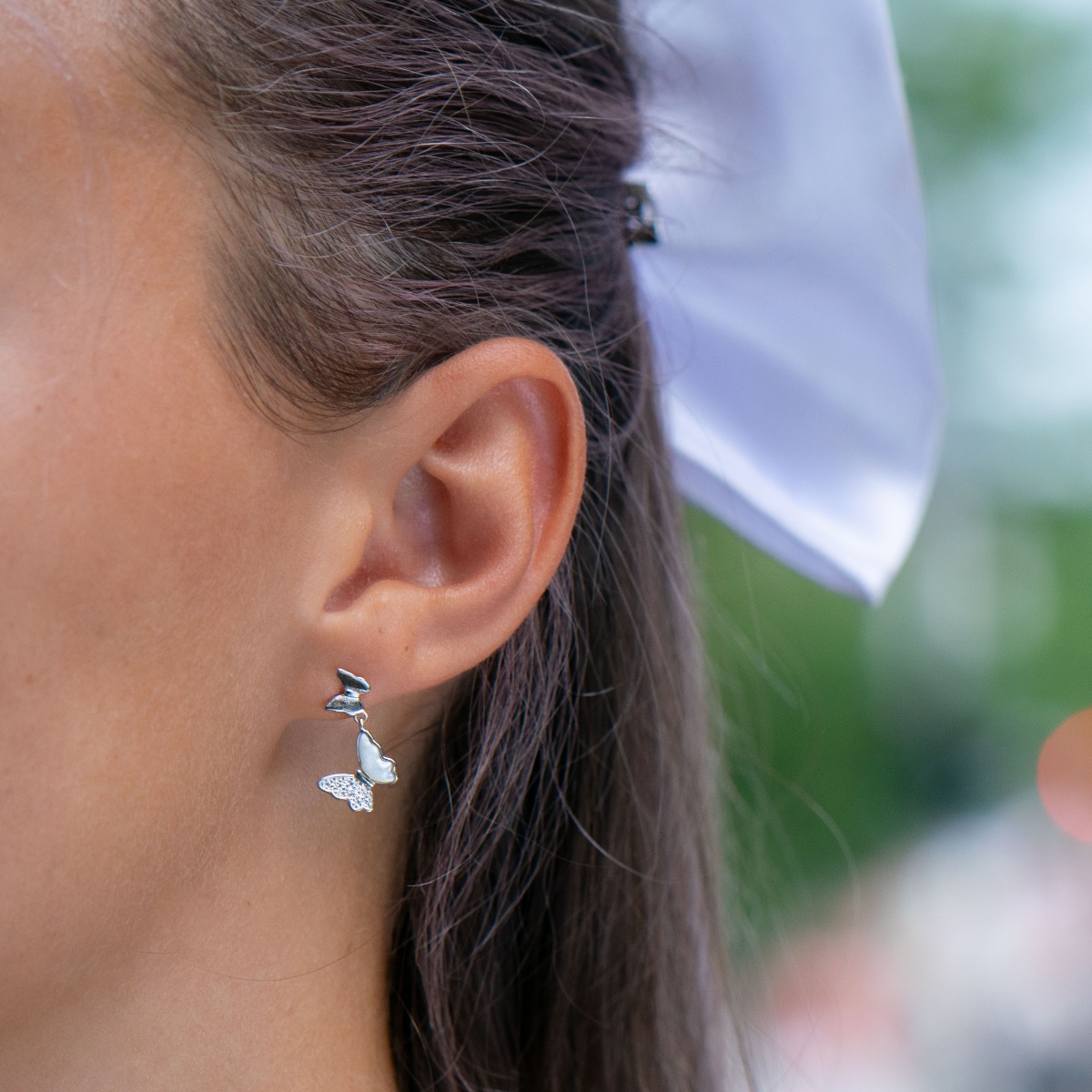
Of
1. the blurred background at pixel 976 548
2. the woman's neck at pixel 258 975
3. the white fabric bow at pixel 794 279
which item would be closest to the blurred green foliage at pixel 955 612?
the blurred background at pixel 976 548

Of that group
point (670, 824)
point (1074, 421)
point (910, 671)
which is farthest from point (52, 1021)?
point (1074, 421)

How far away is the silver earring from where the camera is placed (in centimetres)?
80

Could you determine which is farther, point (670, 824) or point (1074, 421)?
point (1074, 421)

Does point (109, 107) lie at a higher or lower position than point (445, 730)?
higher

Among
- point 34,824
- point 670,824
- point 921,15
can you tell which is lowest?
point 921,15

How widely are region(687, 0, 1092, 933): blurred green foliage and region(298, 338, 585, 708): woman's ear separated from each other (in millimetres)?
4089

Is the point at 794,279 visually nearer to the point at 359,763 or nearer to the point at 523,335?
the point at 523,335

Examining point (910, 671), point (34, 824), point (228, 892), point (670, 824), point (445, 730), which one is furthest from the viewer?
point (910, 671)

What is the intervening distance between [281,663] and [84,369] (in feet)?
0.68

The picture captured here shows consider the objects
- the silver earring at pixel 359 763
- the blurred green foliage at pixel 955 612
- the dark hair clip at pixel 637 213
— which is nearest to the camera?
the silver earring at pixel 359 763

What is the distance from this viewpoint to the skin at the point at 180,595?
0.70 m

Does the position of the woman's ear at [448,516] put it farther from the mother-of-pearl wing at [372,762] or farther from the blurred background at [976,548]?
the blurred background at [976,548]

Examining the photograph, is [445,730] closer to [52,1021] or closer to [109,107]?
[52,1021]

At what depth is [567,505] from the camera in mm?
849
